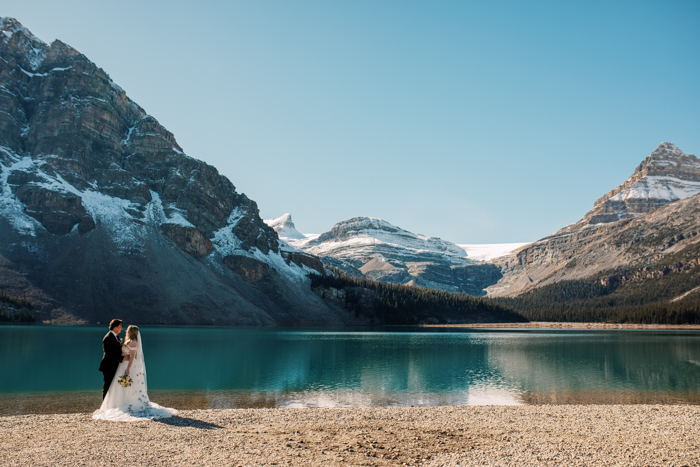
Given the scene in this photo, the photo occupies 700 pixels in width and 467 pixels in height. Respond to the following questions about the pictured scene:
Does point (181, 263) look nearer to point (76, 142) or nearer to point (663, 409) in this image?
point (76, 142)

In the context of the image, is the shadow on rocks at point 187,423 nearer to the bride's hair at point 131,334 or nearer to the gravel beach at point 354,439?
the gravel beach at point 354,439

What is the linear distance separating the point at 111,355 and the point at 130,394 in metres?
1.82

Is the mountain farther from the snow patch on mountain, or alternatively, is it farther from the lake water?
the lake water

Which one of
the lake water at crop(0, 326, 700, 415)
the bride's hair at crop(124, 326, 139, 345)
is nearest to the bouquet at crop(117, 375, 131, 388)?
the bride's hair at crop(124, 326, 139, 345)

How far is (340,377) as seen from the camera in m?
38.0

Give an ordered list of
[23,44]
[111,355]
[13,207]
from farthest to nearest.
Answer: [23,44], [13,207], [111,355]

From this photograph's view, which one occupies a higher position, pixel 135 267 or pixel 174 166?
pixel 174 166

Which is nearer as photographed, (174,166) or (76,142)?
(76,142)

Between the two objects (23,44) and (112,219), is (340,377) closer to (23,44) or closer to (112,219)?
(112,219)

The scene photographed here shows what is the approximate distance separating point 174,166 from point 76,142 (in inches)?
1353

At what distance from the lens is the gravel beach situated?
45.0 ft

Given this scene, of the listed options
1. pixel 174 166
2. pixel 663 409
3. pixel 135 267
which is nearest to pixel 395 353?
pixel 663 409

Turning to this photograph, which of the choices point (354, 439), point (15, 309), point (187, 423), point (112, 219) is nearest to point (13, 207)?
point (112, 219)

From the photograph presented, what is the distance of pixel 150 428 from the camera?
16344 millimetres
